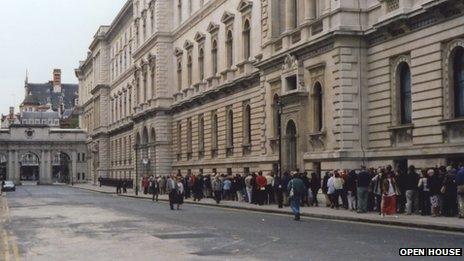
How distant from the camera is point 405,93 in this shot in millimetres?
30328

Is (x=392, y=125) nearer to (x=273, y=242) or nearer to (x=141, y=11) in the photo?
(x=273, y=242)

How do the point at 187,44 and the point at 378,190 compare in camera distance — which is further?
the point at 187,44

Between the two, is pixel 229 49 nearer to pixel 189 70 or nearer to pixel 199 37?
pixel 199 37

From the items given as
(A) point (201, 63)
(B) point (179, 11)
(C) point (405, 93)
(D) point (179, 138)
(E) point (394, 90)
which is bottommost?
(D) point (179, 138)

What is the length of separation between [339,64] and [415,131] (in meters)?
5.36

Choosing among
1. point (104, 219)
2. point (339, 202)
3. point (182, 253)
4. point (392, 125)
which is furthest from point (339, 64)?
point (182, 253)

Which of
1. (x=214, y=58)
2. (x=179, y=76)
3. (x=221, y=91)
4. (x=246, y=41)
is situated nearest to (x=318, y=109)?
(x=246, y=41)

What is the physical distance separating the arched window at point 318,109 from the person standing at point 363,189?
26.4ft

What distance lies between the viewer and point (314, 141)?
35719 mm

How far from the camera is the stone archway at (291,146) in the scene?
3825 cm

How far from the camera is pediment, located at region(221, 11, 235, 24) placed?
49.7 meters

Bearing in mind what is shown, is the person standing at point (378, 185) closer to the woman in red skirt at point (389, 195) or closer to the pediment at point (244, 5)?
the woman in red skirt at point (389, 195)

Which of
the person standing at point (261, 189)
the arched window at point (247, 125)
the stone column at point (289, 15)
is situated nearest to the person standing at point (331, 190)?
the person standing at point (261, 189)

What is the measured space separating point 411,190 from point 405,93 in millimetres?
5731
